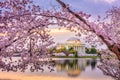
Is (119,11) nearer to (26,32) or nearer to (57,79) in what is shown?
(26,32)

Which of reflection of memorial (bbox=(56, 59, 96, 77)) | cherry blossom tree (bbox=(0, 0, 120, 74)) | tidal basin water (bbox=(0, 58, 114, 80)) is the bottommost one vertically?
reflection of memorial (bbox=(56, 59, 96, 77))

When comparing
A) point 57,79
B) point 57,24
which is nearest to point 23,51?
point 57,24

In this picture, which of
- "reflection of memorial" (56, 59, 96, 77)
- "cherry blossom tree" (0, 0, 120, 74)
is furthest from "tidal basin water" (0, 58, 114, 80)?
"cherry blossom tree" (0, 0, 120, 74)

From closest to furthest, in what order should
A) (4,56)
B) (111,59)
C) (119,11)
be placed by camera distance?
(4,56) < (119,11) < (111,59)

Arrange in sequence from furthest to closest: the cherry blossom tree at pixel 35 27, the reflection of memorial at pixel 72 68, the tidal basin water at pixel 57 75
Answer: the reflection of memorial at pixel 72 68
the tidal basin water at pixel 57 75
the cherry blossom tree at pixel 35 27

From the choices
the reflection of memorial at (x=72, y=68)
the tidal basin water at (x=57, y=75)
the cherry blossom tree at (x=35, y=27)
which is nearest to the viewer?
the cherry blossom tree at (x=35, y=27)

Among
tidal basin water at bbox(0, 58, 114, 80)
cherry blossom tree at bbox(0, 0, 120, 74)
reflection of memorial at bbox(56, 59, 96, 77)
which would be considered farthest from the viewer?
reflection of memorial at bbox(56, 59, 96, 77)

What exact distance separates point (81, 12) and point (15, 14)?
66.2 inches

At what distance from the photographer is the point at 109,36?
9.73 meters

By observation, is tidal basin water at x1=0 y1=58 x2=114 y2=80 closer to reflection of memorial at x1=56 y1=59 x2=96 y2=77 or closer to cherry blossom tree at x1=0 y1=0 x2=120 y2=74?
reflection of memorial at x1=56 y1=59 x2=96 y2=77

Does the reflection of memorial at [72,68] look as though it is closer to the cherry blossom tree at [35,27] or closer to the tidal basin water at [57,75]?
the tidal basin water at [57,75]

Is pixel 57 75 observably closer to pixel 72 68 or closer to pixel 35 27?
pixel 72 68

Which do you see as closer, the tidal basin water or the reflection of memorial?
the tidal basin water

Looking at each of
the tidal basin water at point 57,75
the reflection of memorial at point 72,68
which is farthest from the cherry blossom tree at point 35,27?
the reflection of memorial at point 72,68
